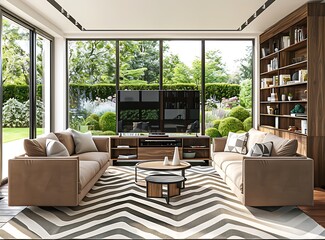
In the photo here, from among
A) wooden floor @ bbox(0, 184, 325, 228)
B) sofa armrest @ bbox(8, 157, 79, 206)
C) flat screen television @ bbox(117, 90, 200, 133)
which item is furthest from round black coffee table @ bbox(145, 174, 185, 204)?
flat screen television @ bbox(117, 90, 200, 133)

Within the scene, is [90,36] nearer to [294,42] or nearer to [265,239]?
[294,42]

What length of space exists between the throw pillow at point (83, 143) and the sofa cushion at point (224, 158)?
7.08ft

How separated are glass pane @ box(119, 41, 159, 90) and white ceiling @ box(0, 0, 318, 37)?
714 millimetres

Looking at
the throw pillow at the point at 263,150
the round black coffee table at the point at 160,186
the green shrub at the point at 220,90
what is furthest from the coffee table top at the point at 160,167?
the green shrub at the point at 220,90

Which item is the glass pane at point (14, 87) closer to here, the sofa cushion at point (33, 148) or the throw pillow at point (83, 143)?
the throw pillow at point (83, 143)

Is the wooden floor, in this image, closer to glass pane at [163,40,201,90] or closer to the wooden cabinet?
the wooden cabinet

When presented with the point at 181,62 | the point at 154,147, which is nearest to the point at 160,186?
the point at 154,147

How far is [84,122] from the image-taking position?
8461 millimetres

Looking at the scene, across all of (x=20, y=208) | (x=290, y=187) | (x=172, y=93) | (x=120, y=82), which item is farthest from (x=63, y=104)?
(x=290, y=187)

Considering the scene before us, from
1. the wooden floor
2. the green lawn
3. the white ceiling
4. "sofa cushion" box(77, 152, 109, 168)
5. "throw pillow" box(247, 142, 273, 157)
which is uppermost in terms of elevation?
the white ceiling

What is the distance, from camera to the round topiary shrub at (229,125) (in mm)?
8359

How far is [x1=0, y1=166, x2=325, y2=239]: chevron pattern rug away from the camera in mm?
3592

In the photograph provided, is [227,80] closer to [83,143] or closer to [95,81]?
[95,81]

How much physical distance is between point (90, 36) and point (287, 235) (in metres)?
6.29
